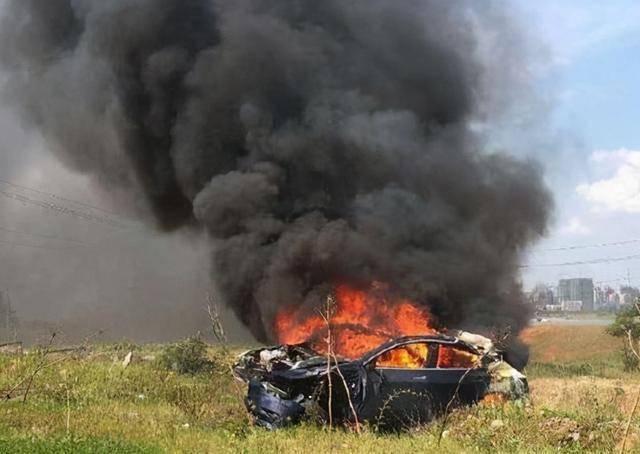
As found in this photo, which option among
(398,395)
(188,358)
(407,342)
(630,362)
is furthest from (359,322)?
(630,362)

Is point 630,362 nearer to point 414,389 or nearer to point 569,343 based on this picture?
point 414,389

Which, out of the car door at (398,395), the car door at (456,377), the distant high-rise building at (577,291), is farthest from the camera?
the distant high-rise building at (577,291)

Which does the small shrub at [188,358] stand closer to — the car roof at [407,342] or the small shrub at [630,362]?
the car roof at [407,342]

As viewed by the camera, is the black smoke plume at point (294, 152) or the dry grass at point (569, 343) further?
the dry grass at point (569, 343)

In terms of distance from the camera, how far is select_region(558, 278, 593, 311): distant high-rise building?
13751cm

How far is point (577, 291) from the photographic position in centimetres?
14188

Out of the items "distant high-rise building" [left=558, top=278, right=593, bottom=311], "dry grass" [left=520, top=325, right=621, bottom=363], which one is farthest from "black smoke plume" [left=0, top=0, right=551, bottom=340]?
"distant high-rise building" [left=558, top=278, right=593, bottom=311]

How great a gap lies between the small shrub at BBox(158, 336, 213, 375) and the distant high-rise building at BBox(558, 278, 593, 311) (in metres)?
129

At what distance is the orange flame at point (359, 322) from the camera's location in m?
17.9

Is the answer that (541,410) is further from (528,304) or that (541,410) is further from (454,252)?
(528,304)

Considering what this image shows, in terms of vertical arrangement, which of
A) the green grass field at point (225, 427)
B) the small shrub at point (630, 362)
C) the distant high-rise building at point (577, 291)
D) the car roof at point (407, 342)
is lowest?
the small shrub at point (630, 362)

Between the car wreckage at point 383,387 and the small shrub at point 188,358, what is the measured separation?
29.6ft

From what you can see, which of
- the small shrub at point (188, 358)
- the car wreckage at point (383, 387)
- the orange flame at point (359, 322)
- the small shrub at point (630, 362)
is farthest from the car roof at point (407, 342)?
the small shrub at point (630, 362)

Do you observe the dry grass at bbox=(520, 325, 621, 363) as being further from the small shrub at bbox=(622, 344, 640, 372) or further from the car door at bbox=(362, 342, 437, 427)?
the car door at bbox=(362, 342, 437, 427)
